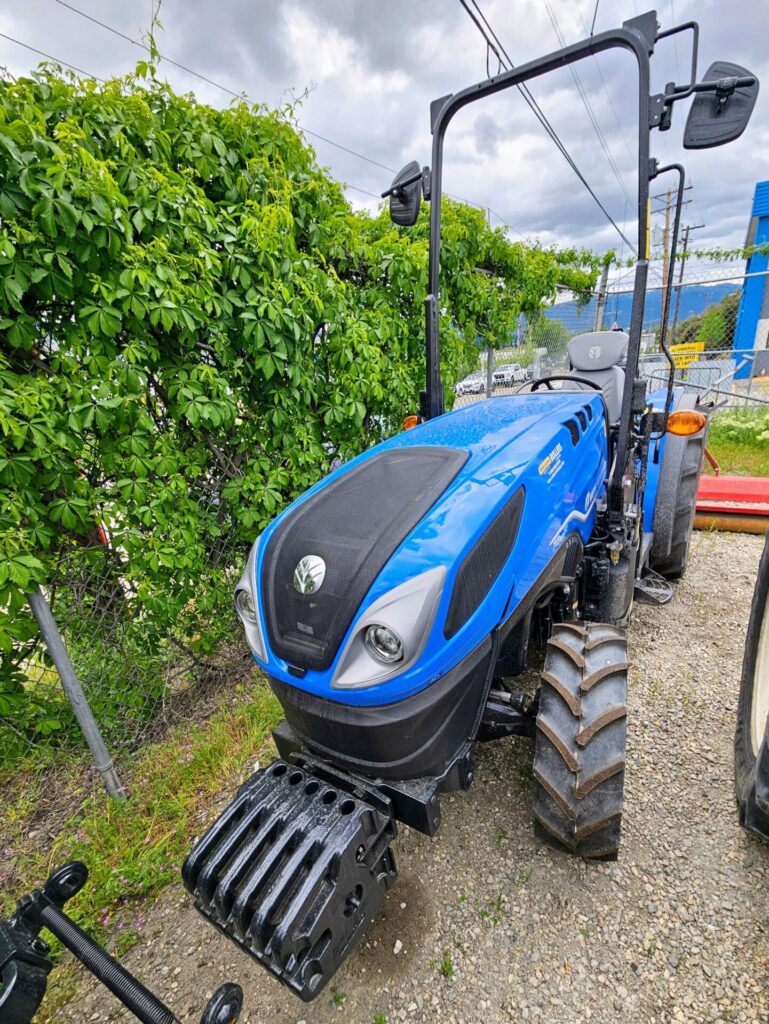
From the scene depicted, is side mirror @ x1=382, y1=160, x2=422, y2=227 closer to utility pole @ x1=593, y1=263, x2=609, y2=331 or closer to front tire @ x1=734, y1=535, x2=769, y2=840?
front tire @ x1=734, y1=535, x2=769, y2=840

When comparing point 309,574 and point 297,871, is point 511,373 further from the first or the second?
point 297,871

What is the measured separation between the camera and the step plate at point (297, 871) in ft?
3.51

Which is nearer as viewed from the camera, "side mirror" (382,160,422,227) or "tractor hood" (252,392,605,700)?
"tractor hood" (252,392,605,700)

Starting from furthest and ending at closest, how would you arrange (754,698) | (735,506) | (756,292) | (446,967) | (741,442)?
(756,292) → (741,442) → (735,506) → (754,698) → (446,967)

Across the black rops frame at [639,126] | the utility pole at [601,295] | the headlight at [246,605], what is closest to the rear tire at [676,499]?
the black rops frame at [639,126]

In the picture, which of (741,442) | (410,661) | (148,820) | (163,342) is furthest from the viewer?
(741,442)

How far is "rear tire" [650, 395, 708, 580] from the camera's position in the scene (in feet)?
10.3

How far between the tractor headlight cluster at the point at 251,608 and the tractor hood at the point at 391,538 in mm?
22

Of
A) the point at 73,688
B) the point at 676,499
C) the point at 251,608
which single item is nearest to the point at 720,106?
the point at 251,608

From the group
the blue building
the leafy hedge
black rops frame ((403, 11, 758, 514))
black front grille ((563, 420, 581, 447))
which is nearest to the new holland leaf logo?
the leafy hedge

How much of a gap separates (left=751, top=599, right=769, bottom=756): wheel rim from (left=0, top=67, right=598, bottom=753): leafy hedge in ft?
7.52

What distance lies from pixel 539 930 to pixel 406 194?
277 centimetres

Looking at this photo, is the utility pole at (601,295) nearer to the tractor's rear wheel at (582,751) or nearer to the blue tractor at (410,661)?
the blue tractor at (410,661)

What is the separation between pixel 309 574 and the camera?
1321 millimetres
